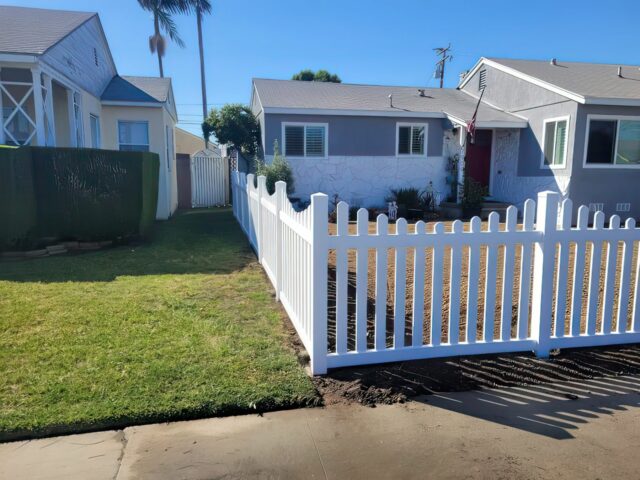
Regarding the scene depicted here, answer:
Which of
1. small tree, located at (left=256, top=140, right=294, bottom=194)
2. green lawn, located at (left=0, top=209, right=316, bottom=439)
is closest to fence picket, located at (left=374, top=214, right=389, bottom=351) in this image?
green lawn, located at (left=0, top=209, right=316, bottom=439)

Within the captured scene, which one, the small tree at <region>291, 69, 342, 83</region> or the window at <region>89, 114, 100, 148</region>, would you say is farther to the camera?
the small tree at <region>291, 69, 342, 83</region>

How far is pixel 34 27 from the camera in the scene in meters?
12.4

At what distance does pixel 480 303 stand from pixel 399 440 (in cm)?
283

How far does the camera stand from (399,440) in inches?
124

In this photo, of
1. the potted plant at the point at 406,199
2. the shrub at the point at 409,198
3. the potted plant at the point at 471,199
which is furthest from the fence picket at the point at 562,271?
the shrub at the point at 409,198

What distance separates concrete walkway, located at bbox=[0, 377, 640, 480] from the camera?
111 inches

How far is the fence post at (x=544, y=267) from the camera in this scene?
4238mm

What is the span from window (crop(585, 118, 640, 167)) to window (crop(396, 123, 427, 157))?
519cm

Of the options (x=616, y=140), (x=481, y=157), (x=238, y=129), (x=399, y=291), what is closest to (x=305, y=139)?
(x=238, y=129)

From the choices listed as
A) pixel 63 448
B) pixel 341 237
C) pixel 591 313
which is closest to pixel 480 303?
pixel 591 313

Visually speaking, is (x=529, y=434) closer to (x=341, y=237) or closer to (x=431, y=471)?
(x=431, y=471)

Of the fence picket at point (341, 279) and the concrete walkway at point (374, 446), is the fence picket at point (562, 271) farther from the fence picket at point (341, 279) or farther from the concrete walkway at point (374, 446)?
the fence picket at point (341, 279)

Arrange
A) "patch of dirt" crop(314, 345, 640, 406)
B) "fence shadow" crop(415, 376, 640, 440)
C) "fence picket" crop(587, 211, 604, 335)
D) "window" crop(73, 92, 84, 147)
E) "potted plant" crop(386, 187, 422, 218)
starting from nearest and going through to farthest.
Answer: "fence shadow" crop(415, 376, 640, 440) < "patch of dirt" crop(314, 345, 640, 406) < "fence picket" crop(587, 211, 604, 335) < "window" crop(73, 92, 84, 147) < "potted plant" crop(386, 187, 422, 218)

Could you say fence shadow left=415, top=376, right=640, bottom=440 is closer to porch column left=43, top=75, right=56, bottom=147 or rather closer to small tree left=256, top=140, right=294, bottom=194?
porch column left=43, top=75, right=56, bottom=147
